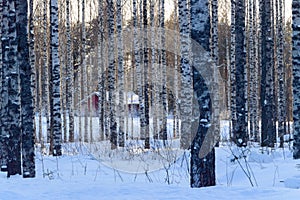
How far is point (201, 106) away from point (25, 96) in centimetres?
372

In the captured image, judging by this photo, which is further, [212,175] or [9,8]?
[9,8]

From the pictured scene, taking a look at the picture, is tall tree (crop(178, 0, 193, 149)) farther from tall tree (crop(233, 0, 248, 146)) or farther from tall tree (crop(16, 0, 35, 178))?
tall tree (crop(16, 0, 35, 178))

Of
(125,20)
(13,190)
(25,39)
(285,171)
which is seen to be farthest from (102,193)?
(125,20)

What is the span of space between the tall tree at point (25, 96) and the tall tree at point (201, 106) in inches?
139

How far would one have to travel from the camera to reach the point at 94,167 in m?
10.9

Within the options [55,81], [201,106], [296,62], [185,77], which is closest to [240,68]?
[185,77]

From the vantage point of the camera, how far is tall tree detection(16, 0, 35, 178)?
867 centimetres

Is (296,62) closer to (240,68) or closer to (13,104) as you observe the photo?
(240,68)

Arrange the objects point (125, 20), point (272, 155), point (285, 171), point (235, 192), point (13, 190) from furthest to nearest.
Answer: point (125, 20)
point (272, 155)
point (285, 171)
point (13, 190)
point (235, 192)

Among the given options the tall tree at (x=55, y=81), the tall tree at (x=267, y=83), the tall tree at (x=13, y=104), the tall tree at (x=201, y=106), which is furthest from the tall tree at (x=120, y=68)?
the tall tree at (x=201, y=106)

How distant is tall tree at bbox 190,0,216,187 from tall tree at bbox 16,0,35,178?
→ 3534mm

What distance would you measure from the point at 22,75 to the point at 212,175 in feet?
14.0

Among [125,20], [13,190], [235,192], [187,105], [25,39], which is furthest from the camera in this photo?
[125,20]

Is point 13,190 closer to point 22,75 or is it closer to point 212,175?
point 212,175
